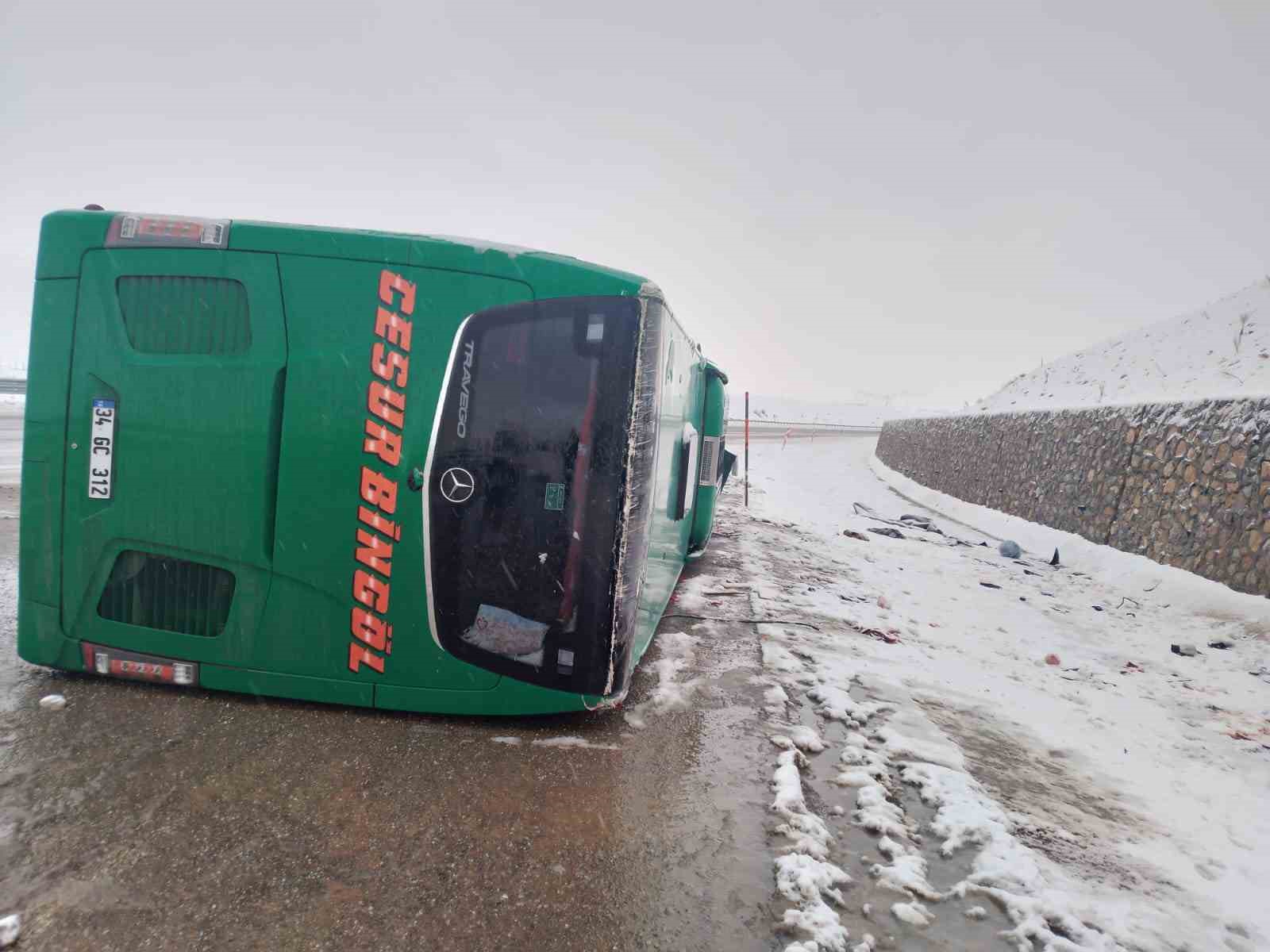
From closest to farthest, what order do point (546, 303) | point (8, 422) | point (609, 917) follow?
1. point (609, 917)
2. point (546, 303)
3. point (8, 422)

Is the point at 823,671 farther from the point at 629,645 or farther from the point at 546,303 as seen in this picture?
the point at 546,303

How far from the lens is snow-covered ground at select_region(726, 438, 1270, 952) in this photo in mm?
1816

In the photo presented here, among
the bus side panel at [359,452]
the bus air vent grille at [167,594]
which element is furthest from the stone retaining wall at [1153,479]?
the bus air vent grille at [167,594]

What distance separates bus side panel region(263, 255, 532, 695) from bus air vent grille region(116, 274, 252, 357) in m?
0.22

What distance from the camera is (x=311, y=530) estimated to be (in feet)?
8.02

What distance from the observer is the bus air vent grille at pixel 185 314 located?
2.45 m

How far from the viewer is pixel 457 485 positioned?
2.40 m

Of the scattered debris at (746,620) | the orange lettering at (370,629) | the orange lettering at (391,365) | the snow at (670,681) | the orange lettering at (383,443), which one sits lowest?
the snow at (670,681)

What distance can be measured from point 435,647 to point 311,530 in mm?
657

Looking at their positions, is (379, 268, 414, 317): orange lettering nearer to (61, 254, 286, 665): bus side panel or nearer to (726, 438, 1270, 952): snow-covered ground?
(61, 254, 286, 665): bus side panel

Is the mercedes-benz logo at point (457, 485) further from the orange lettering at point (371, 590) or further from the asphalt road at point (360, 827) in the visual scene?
the asphalt road at point (360, 827)

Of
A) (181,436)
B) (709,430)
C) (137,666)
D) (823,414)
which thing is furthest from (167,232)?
(823,414)

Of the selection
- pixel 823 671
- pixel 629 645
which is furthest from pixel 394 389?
pixel 823 671

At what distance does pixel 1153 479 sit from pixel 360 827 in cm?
838
